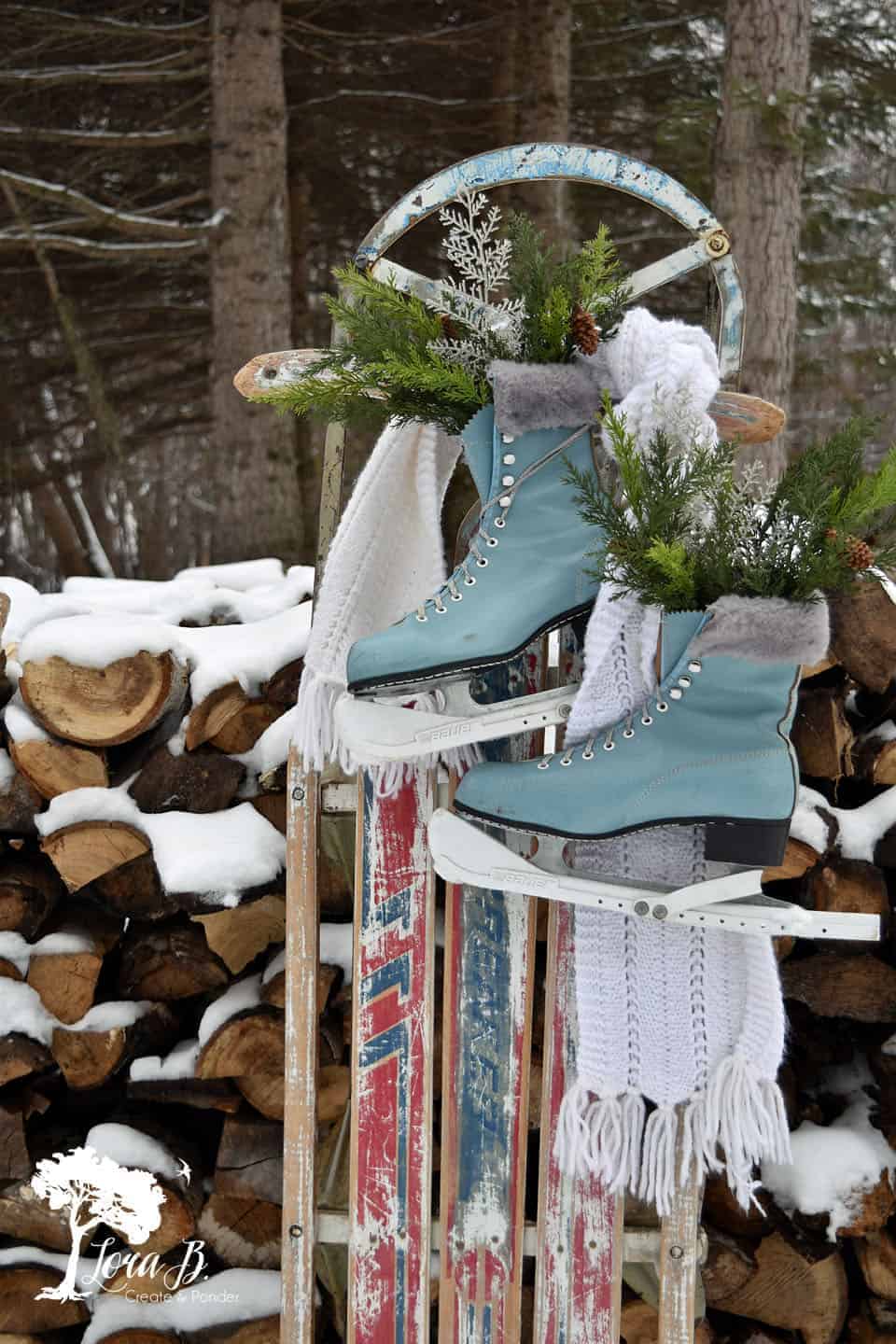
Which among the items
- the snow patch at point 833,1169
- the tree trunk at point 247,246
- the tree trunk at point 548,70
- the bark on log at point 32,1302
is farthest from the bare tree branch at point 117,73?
the snow patch at point 833,1169

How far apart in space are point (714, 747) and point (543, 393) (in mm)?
420

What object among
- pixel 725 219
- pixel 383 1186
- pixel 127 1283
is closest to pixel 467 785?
pixel 383 1186

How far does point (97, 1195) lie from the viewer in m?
Result: 1.66

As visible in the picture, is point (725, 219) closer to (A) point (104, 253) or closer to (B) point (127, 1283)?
(A) point (104, 253)

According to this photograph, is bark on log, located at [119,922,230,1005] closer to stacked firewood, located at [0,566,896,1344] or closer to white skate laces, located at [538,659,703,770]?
stacked firewood, located at [0,566,896,1344]

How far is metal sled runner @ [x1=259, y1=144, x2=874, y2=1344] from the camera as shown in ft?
4.42

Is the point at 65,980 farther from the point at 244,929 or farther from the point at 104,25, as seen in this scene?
the point at 104,25

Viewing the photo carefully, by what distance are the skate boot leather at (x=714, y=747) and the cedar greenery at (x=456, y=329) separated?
0.35 meters

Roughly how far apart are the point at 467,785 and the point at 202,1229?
3.25 ft

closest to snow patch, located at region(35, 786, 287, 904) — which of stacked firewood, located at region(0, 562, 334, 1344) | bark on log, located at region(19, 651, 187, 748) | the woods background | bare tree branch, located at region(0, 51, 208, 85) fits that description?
stacked firewood, located at region(0, 562, 334, 1344)

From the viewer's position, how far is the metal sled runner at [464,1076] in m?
1.35

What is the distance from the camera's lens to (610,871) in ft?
4.05

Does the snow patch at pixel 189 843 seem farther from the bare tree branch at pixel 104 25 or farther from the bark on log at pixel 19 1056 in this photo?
the bare tree branch at pixel 104 25

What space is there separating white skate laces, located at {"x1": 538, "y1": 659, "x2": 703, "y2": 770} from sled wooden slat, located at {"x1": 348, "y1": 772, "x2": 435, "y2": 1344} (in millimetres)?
253
